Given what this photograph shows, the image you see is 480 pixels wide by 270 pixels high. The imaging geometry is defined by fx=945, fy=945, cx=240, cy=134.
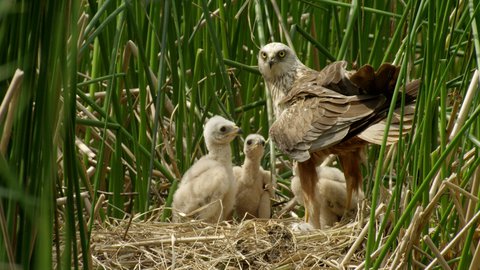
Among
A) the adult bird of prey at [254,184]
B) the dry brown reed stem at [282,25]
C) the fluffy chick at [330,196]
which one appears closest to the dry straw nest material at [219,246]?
the fluffy chick at [330,196]

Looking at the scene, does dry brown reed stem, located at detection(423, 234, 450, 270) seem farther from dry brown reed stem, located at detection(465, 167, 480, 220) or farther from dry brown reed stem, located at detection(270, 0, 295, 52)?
dry brown reed stem, located at detection(270, 0, 295, 52)

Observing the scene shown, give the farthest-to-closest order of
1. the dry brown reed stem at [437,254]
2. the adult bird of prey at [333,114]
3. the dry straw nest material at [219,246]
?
the adult bird of prey at [333,114] → the dry straw nest material at [219,246] → the dry brown reed stem at [437,254]

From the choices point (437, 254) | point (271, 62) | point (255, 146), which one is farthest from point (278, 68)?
point (437, 254)

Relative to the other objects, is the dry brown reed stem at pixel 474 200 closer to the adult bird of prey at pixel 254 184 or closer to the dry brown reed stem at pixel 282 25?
the adult bird of prey at pixel 254 184

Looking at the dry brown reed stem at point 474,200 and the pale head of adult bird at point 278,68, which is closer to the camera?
the dry brown reed stem at point 474,200

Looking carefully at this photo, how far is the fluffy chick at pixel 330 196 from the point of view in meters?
5.05

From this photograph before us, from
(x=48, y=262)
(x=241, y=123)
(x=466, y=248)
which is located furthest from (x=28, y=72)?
(x=241, y=123)

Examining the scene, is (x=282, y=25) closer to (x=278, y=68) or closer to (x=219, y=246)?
(x=278, y=68)

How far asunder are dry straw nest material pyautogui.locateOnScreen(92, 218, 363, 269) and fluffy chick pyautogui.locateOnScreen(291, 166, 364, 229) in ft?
1.39

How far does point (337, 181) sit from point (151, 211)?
1109 mm

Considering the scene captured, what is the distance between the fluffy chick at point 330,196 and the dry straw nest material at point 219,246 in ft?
1.39

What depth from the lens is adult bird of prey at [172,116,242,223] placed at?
16.0 ft

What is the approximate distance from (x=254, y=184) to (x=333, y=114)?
682 mm

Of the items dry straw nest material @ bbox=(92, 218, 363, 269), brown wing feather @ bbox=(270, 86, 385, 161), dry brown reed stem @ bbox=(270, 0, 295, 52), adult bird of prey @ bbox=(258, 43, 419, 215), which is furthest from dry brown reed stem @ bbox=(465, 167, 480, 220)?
dry brown reed stem @ bbox=(270, 0, 295, 52)
